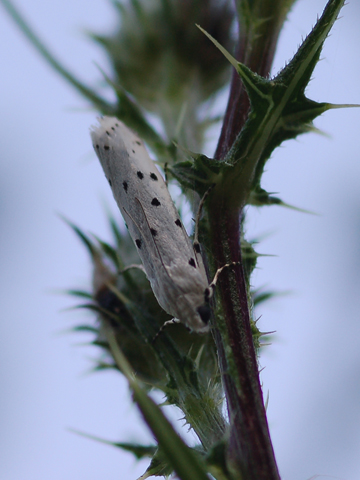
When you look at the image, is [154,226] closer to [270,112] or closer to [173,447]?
[270,112]

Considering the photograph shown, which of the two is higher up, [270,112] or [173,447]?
[270,112]

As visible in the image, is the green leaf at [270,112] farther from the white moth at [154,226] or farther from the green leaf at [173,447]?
the green leaf at [173,447]

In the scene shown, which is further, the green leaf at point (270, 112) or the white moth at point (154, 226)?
the white moth at point (154, 226)

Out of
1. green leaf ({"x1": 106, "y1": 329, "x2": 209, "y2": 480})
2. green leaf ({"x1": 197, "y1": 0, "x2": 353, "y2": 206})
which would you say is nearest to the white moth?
green leaf ({"x1": 197, "y1": 0, "x2": 353, "y2": 206})

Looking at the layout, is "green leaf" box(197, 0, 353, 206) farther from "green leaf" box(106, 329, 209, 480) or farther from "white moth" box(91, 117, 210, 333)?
"green leaf" box(106, 329, 209, 480)

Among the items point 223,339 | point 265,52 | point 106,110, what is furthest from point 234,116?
point 106,110

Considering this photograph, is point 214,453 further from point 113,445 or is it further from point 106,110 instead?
point 106,110

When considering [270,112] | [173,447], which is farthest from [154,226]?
[173,447]

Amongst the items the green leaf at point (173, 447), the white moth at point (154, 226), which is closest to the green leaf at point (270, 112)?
the white moth at point (154, 226)
